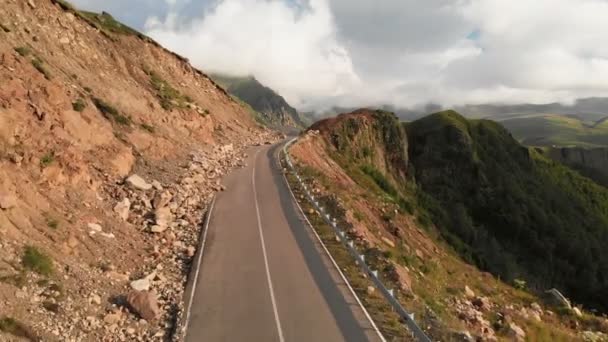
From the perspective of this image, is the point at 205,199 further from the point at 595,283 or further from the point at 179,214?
the point at 595,283

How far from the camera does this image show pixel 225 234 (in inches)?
890

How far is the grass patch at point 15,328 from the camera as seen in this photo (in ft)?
37.8

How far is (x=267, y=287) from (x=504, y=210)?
61119mm

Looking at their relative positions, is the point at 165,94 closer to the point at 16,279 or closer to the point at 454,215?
the point at 16,279

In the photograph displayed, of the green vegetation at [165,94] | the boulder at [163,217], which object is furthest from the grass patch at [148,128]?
the boulder at [163,217]

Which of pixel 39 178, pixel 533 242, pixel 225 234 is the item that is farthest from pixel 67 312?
pixel 533 242

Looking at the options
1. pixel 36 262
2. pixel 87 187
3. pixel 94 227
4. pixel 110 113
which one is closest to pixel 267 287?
pixel 36 262

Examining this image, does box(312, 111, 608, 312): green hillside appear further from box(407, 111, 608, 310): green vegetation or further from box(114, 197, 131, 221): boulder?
box(114, 197, 131, 221): boulder

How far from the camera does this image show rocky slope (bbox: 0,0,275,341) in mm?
13875

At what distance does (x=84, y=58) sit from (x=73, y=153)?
63.1 ft

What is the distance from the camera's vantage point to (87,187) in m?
21.3

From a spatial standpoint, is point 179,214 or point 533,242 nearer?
point 179,214

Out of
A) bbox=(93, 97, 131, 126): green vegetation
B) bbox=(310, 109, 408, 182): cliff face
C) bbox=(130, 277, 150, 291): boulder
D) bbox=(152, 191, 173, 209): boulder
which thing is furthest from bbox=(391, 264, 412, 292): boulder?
bbox=(310, 109, 408, 182): cliff face

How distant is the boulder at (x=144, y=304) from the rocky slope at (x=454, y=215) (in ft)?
23.1
